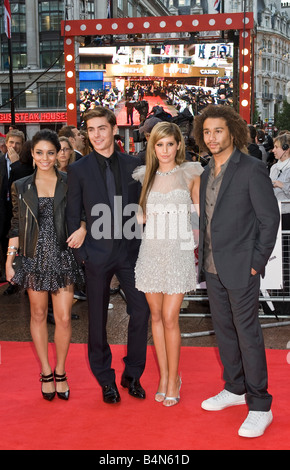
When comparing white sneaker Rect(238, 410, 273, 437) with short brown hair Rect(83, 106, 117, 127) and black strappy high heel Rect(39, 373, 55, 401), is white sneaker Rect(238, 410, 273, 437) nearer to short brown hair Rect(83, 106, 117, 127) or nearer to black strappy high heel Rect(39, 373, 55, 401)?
black strappy high heel Rect(39, 373, 55, 401)

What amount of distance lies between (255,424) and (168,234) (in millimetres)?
Answer: 1302

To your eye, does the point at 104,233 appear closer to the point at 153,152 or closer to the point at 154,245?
the point at 154,245

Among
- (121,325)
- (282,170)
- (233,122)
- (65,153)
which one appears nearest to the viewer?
(233,122)

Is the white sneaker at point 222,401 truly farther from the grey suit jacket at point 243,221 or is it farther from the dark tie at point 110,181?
the dark tie at point 110,181

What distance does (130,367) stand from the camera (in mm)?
4164

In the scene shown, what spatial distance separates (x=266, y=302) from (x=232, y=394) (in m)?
2.47

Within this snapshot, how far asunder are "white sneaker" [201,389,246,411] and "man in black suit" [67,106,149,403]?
0.49 m

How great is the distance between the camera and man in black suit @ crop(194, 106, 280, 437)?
11.2 feet

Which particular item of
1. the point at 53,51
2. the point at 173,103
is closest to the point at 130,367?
the point at 173,103

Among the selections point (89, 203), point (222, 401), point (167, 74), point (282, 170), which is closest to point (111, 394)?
point (222, 401)

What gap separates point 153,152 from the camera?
391 centimetres

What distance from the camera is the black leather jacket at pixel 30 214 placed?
401 centimetres

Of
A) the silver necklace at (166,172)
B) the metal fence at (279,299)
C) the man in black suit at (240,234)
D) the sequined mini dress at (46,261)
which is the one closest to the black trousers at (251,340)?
the man in black suit at (240,234)

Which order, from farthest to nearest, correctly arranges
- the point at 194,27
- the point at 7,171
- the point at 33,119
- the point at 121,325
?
1. the point at 33,119
2. the point at 194,27
3. the point at 7,171
4. the point at 121,325
